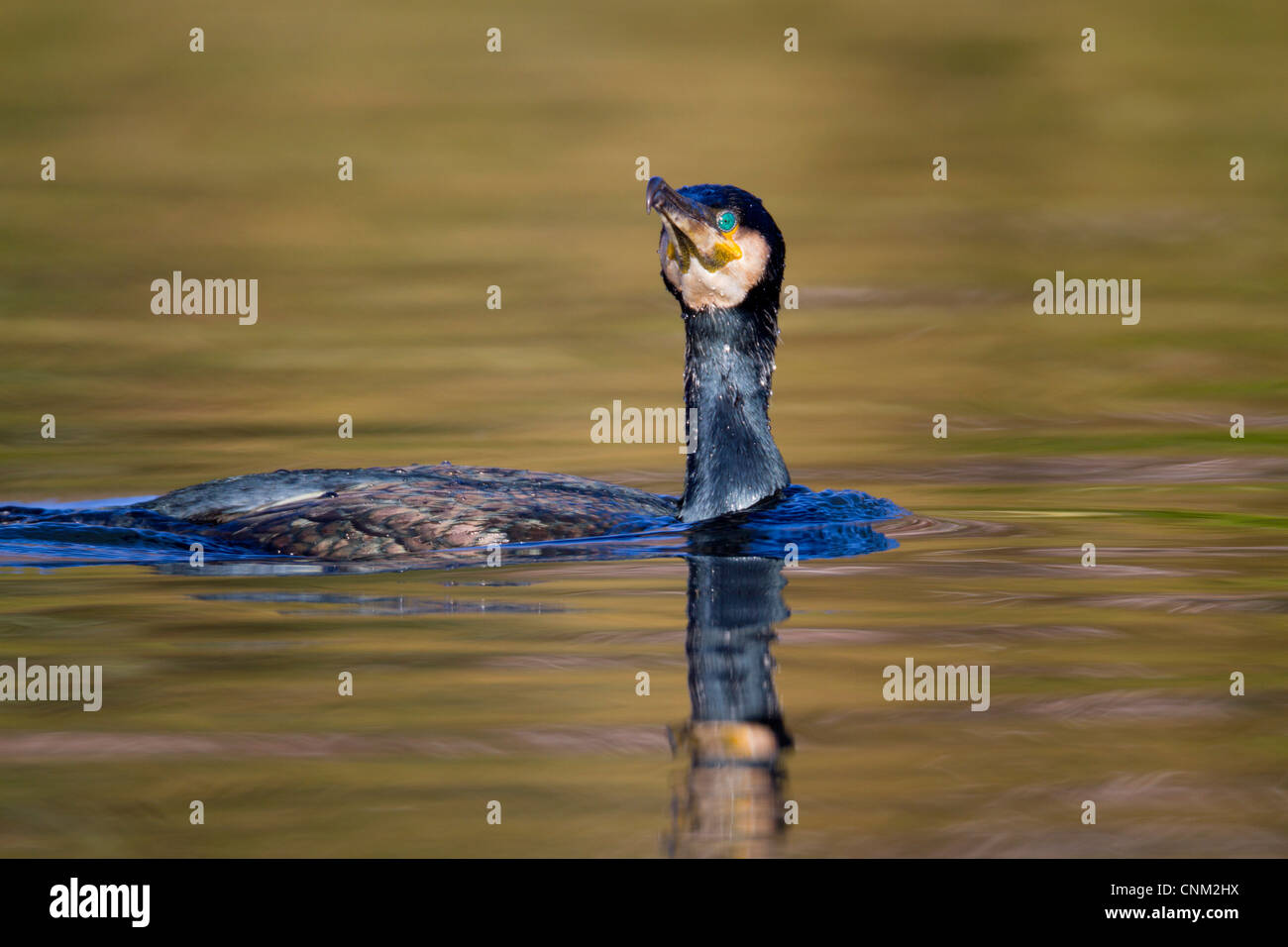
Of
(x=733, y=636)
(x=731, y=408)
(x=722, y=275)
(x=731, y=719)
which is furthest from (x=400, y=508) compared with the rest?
(x=731, y=719)

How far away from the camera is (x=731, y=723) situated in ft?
17.6

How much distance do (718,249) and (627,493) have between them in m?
1.38

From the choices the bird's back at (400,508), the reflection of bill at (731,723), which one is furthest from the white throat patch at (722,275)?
the reflection of bill at (731,723)

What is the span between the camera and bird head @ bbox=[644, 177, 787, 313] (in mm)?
8164

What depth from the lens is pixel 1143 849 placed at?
172 inches

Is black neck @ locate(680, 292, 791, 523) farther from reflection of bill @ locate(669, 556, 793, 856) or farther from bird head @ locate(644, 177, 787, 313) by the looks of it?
reflection of bill @ locate(669, 556, 793, 856)

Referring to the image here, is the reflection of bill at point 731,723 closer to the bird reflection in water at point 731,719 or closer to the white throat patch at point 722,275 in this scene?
the bird reflection in water at point 731,719

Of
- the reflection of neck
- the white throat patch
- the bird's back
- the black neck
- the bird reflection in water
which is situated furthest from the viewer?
the black neck

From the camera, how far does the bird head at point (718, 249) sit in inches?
321

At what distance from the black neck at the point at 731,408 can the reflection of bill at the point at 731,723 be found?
86cm

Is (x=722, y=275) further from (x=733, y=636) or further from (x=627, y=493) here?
(x=733, y=636)

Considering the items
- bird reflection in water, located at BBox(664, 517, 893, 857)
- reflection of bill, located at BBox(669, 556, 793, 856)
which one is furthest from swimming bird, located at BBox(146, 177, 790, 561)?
reflection of bill, located at BBox(669, 556, 793, 856)

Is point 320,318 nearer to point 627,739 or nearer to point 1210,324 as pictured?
point 1210,324

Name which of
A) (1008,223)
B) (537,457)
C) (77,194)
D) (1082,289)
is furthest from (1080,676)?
(77,194)
